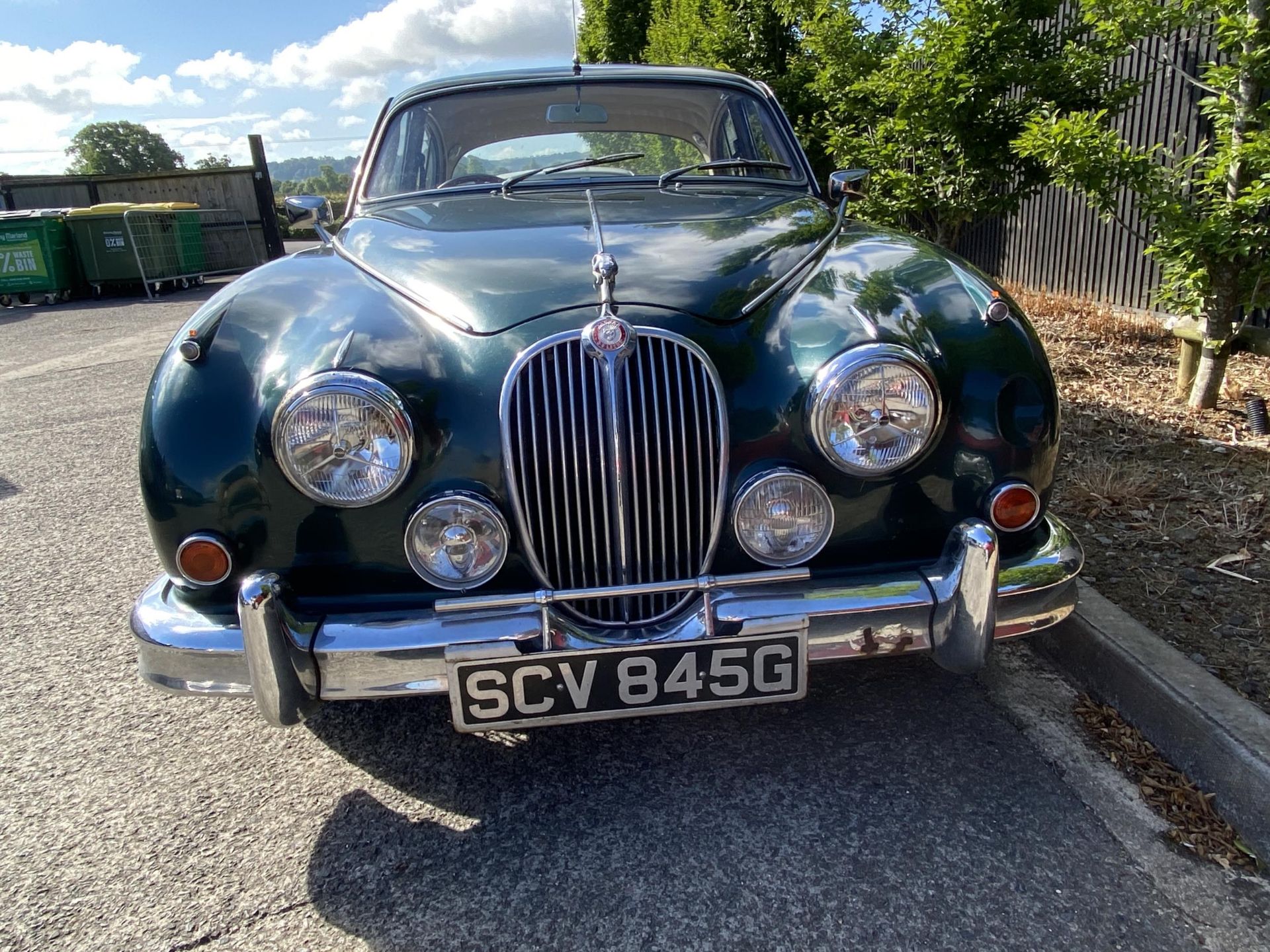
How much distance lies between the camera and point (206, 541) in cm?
191

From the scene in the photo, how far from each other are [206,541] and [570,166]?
1969 millimetres

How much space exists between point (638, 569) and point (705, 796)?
60 cm

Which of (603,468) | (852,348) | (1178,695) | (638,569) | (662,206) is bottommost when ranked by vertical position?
(1178,695)

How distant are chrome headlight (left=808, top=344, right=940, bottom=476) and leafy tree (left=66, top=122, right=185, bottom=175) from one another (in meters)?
79.5

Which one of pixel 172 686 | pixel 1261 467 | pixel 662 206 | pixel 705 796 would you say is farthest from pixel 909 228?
pixel 172 686

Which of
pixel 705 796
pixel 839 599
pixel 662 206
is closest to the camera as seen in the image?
pixel 839 599

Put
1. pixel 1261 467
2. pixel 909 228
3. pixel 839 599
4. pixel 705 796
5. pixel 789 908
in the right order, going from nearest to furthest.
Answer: pixel 789 908
pixel 839 599
pixel 705 796
pixel 1261 467
pixel 909 228

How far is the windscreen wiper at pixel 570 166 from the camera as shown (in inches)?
125

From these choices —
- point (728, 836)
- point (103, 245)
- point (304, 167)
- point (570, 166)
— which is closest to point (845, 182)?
point (570, 166)

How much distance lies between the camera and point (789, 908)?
1.79 m

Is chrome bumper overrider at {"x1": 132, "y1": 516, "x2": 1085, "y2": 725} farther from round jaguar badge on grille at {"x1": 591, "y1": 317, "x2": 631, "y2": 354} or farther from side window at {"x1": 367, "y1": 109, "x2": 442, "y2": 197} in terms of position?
side window at {"x1": 367, "y1": 109, "x2": 442, "y2": 197}

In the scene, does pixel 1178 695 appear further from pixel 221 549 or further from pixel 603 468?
pixel 221 549

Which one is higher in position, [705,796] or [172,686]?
[172,686]

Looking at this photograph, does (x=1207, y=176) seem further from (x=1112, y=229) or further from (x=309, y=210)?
(x=309, y=210)
